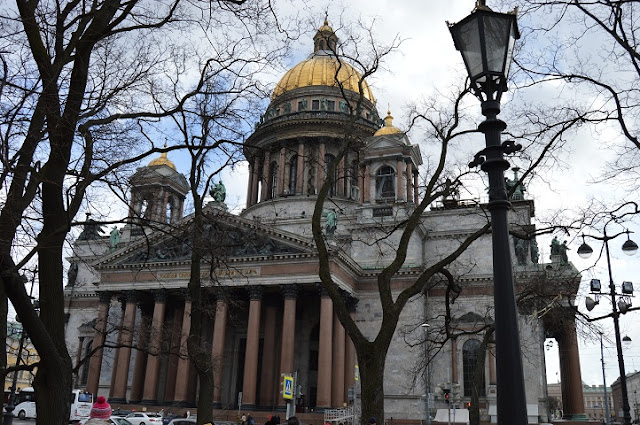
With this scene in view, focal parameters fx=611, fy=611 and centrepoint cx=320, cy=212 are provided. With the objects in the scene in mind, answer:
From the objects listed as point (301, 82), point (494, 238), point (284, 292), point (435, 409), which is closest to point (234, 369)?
point (284, 292)

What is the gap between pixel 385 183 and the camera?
48.6 metres

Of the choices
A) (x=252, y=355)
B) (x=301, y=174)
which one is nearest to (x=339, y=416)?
(x=252, y=355)

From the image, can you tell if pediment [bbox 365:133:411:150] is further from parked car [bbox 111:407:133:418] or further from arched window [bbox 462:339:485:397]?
parked car [bbox 111:407:133:418]

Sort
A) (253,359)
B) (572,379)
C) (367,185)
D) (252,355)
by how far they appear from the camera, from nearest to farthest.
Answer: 1. (253,359)
2. (252,355)
3. (572,379)
4. (367,185)

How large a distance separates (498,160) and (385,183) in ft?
140

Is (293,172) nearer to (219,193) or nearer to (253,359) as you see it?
(219,193)

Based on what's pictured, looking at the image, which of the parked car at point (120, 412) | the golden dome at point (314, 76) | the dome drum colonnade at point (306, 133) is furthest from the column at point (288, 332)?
the golden dome at point (314, 76)

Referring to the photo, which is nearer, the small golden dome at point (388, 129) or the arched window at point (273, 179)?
the small golden dome at point (388, 129)

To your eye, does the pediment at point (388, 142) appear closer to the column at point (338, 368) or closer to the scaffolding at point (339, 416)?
the column at point (338, 368)

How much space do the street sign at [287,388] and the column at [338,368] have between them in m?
9.17

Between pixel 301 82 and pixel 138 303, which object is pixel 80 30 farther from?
pixel 301 82

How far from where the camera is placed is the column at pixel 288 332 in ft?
120

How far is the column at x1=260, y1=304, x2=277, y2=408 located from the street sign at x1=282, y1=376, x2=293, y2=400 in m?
9.71

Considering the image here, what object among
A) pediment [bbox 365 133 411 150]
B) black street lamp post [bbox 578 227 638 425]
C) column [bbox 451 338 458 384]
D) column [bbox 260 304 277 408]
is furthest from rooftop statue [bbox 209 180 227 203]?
black street lamp post [bbox 578 227 638 425]
